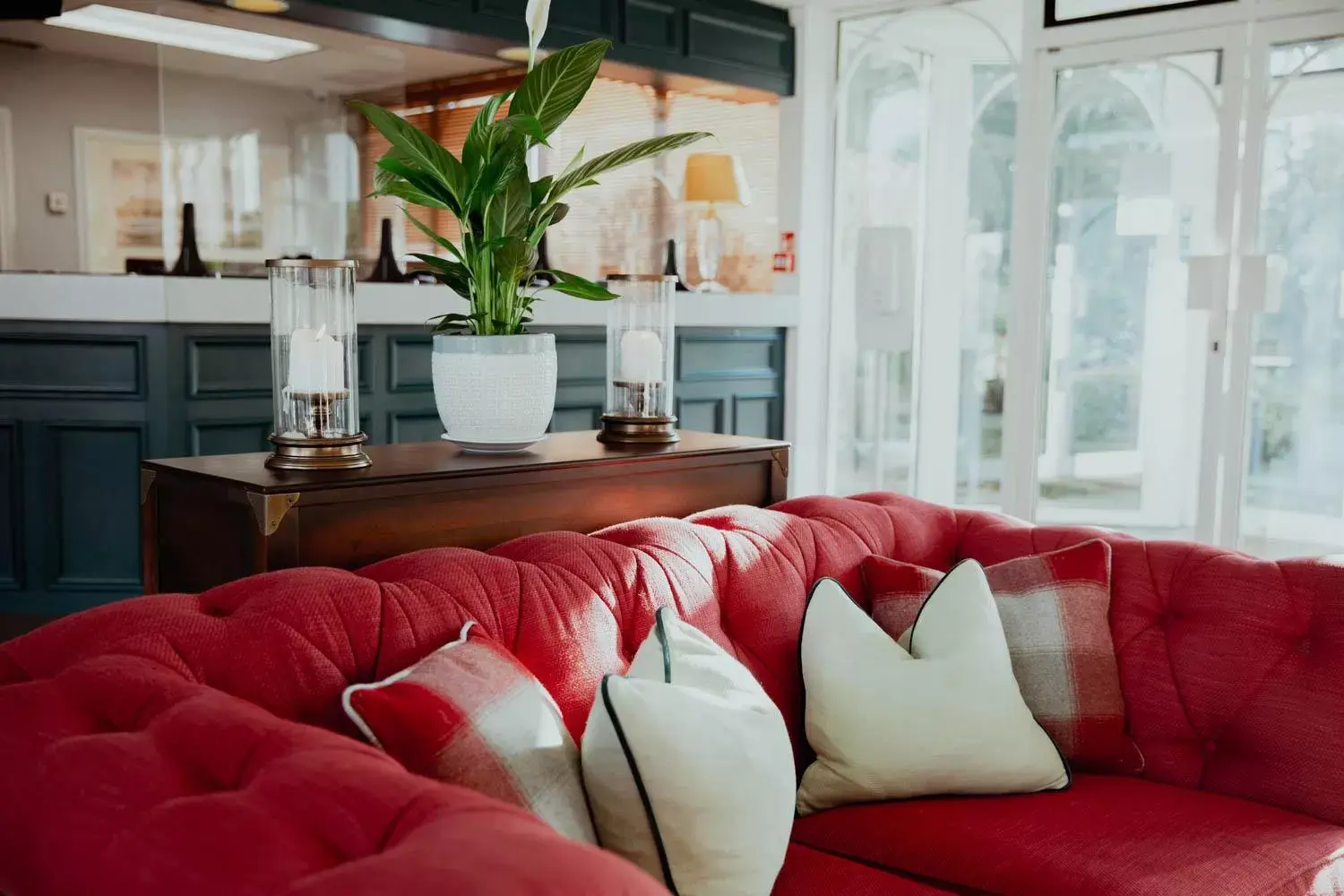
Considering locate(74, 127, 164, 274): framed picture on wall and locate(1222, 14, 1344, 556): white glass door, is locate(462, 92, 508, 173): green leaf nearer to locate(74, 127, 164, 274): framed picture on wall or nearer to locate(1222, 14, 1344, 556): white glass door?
locate(1222, 14, 1344, 556): white glass door

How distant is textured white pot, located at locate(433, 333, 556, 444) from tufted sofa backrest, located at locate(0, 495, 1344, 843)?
25 cm

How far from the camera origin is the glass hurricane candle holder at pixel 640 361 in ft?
7.90

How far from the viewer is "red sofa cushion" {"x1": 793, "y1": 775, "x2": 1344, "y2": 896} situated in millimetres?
1710

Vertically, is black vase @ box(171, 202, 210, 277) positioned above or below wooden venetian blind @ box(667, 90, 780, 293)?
below

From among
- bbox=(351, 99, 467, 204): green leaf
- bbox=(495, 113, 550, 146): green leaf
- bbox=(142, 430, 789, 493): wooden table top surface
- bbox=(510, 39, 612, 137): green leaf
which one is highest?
bbox=(510, 39, 612, 137): green leaf

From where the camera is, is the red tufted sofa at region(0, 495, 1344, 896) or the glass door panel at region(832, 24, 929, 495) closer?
the red tufted sofa at region(0, 495, 1344, 896)

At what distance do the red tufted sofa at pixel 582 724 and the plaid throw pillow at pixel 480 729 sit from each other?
115 mm

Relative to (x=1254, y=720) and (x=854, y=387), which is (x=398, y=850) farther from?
(x=854, y=387)

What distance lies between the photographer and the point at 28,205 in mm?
7043

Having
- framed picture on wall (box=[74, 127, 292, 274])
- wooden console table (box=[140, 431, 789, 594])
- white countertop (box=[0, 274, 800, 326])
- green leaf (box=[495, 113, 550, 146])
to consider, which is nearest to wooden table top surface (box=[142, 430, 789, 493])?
wooden console table (box=[140, 431, 789, 594])

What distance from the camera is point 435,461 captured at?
6.68ft

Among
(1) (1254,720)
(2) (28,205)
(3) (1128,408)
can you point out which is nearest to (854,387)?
(3) (1128,408)

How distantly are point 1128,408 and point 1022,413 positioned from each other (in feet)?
1.42

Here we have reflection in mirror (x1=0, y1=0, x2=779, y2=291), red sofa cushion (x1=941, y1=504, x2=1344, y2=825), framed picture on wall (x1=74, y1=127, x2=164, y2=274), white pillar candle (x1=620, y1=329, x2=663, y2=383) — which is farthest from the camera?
framed picture on wall (x1=74, y1=127, x2=164, y2=274)
